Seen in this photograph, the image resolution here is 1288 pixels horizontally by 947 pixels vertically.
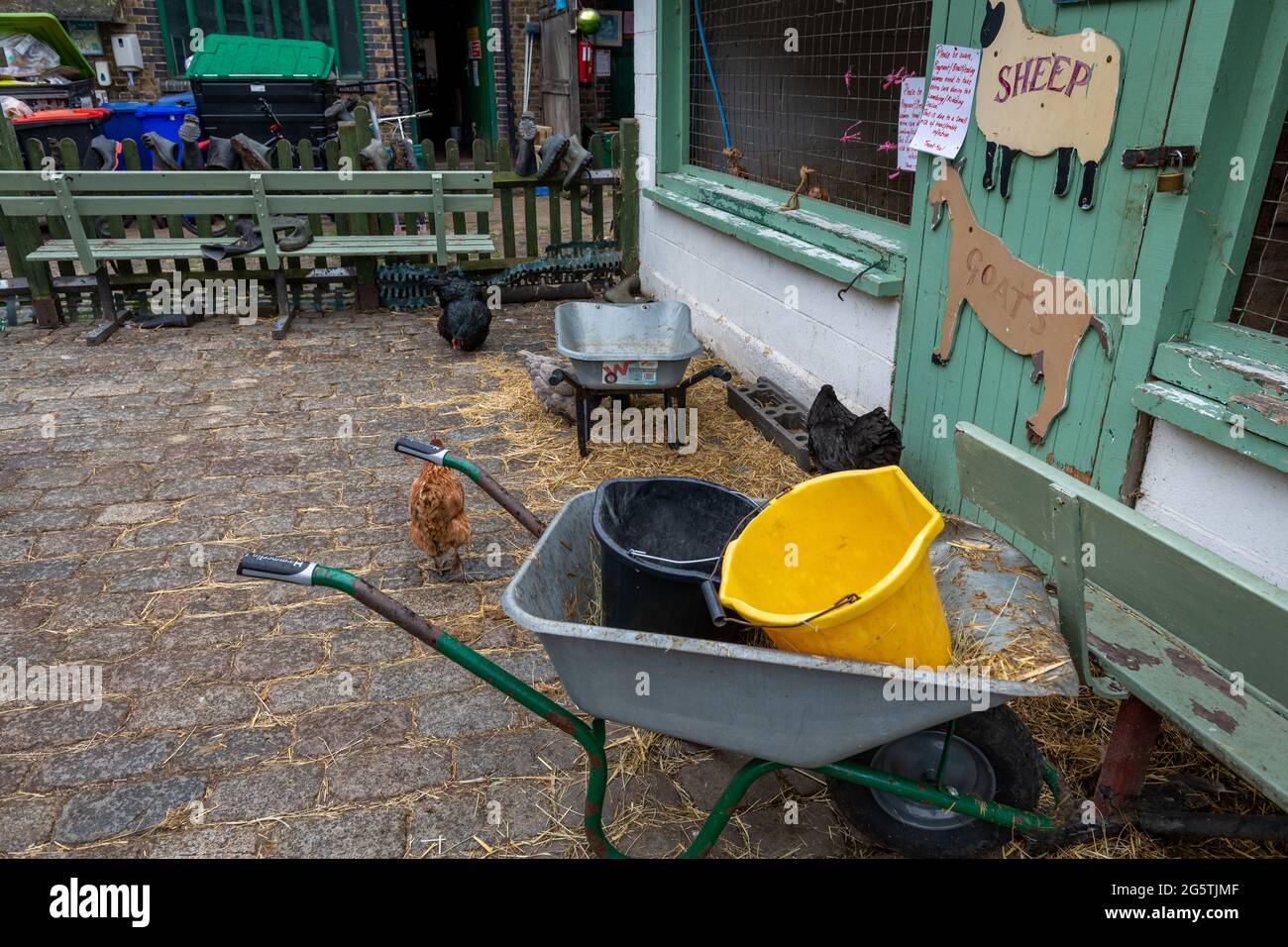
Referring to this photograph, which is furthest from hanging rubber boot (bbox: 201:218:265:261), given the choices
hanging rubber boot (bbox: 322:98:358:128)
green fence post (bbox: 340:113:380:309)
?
hanging rubber boot (bbox: 322:98:358:128)

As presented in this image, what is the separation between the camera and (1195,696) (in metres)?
2.09

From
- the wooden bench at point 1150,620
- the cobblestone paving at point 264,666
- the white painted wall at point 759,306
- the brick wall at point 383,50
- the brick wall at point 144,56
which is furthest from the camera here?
the brick wall at point 383,50

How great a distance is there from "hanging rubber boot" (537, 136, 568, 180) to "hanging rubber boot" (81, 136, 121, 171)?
17.9ft

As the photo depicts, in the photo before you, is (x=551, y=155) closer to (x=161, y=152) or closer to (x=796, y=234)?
(x=796, y=234)

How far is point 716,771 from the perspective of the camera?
2768 mm

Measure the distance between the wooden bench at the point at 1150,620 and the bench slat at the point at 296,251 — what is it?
20.1ft

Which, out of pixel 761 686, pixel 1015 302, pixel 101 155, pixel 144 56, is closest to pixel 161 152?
pixel 101 155

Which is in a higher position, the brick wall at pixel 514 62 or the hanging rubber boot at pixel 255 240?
the brick wall at pixel 514 62

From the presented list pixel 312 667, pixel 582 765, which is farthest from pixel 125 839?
pixel 582 765

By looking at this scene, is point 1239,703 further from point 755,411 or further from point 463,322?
point 463,322

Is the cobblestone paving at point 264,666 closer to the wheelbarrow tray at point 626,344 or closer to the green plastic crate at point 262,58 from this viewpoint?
the wheelbarrow tray at point 626,344

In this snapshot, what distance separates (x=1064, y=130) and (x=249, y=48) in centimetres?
1176

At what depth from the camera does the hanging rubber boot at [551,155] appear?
7895 mm

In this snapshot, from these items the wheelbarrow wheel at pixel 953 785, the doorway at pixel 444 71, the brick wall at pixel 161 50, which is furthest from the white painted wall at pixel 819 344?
the doorway at pixel 444 71
